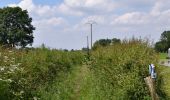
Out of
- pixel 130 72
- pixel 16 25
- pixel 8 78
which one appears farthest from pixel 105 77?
pixel 16 25

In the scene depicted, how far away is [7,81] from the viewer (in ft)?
41.4

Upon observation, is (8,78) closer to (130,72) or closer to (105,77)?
(130,72)

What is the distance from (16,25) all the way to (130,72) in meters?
70.4

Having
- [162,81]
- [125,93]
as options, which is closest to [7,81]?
[125,93]

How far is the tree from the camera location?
8225 centimetres

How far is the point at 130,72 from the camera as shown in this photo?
57.0ft

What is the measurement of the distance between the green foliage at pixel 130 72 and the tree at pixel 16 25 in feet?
208

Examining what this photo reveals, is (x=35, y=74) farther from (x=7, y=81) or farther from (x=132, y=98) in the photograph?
(x=7, y=81)

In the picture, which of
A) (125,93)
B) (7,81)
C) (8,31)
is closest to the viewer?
(7,81)

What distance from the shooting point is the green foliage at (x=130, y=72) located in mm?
16844

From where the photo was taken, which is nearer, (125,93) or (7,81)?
(7,81)

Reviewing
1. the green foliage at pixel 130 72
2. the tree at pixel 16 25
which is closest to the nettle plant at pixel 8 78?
the green foliage at pixel 130 72

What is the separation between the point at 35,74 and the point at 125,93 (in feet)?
12.6

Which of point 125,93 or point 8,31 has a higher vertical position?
point 8,31
